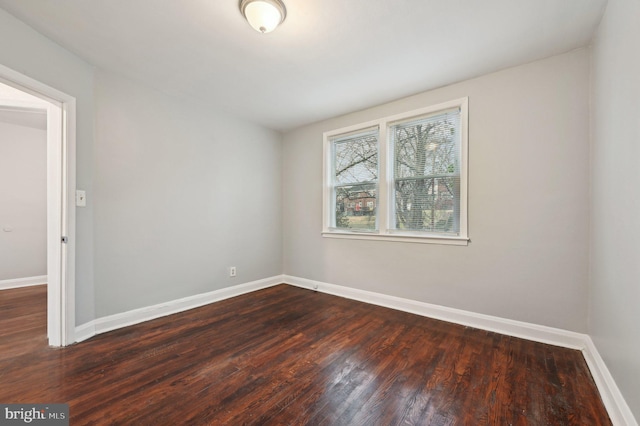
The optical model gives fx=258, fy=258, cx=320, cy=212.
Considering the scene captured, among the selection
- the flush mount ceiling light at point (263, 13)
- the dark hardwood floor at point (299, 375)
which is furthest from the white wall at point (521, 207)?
the flush mount ceiling light at point (263, 13)

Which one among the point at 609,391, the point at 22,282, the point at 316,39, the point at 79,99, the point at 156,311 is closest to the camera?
the point at 609,391

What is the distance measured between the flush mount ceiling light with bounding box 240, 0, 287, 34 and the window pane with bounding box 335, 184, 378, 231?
7.39ft

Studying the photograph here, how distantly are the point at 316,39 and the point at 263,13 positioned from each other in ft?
1.72

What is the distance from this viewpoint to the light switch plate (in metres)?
2.34

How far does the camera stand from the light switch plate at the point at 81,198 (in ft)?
7.66

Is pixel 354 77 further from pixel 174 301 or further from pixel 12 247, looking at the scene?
pixel 12 247

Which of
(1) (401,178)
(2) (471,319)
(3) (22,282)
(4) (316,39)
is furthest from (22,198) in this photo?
(2) (471,319)

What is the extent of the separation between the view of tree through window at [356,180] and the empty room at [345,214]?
0.03 meters

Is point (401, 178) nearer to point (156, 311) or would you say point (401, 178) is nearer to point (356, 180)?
point (356, 180)

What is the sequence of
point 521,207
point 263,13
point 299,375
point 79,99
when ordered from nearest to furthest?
point 263,13 < point 299,375 < point 79,99 < point 521,207

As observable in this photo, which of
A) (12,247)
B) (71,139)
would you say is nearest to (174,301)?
(71,139)

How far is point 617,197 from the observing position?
159 centimetres

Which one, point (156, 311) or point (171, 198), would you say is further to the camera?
point (171, 198)

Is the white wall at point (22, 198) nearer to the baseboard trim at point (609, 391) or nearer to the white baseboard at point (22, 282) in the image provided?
the white baseboard at point (22, 282)
